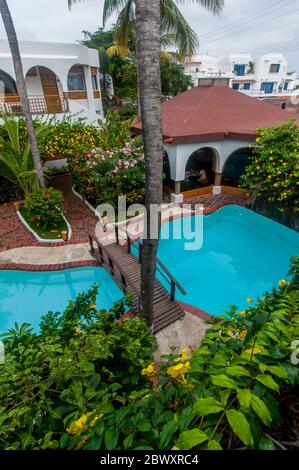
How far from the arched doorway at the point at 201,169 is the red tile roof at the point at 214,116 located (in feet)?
4.43

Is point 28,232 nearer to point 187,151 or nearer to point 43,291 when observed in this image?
point 43,291

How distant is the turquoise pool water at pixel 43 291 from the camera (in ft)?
23.3

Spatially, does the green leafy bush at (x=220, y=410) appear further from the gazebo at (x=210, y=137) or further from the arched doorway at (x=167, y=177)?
the arched doorway at (x=167, y=177)

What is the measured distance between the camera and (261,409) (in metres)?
1.22

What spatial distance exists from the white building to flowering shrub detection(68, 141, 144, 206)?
5.87 meters

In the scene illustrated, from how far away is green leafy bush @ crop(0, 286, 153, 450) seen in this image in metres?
1.66

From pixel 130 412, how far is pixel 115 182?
1019 centimetres

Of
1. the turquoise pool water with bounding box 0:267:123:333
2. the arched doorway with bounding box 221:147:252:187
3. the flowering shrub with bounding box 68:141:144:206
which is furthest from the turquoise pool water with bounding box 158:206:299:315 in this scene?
the flowering shrub with bounding box 68:141:144:206

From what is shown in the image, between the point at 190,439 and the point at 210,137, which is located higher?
the point at 210,137

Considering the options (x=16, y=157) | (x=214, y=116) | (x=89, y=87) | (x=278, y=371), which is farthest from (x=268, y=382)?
(x=89, y=87)

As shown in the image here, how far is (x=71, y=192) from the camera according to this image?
45.2 ft

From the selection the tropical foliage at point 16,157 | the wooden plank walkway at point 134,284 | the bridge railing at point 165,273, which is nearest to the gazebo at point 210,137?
the bridge railing at point 165,273

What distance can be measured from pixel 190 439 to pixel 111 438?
473 mm
